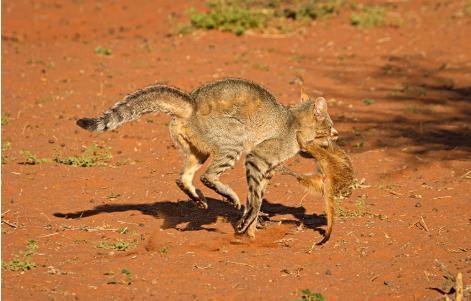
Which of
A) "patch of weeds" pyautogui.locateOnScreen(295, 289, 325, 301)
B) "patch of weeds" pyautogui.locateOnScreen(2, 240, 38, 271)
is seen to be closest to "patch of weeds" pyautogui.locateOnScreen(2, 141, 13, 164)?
"patch of weeds" pyautogui.locateOnScreen(2, 240, 38, 271)

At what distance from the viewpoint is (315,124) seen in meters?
10.2

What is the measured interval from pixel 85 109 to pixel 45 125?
989 mm

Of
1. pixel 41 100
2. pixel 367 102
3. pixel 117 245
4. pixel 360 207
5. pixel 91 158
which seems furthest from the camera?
pixel 367 102

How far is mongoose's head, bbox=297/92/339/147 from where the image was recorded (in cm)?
1013

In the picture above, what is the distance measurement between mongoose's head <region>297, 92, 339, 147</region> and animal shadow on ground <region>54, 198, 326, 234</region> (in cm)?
102

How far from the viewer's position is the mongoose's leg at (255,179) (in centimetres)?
959

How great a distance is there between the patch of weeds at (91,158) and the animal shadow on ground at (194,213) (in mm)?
1712

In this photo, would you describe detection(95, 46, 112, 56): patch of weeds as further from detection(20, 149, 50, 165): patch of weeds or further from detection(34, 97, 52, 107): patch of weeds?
detection(20, 149, 50, 165): patch of weeds

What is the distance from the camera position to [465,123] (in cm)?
1415

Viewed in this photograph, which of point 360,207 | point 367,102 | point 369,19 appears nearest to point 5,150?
point 360,207

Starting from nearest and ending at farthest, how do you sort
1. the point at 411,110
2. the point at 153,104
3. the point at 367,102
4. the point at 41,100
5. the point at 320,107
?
1. the point at 153,104
2. the point at 320,107
3. the point at 411,110
4. the point at 41,100
5. the point at 367,102

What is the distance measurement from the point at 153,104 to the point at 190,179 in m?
1.06

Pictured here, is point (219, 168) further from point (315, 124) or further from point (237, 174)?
point (237, 174)

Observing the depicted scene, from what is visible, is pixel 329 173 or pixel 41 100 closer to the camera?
pixel 329 173
